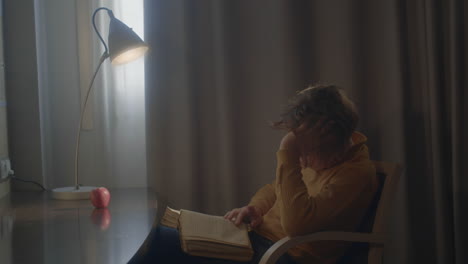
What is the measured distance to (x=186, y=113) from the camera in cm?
218

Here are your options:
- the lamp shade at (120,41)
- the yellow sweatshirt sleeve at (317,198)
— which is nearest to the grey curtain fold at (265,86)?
the lamp shade at (120,41)

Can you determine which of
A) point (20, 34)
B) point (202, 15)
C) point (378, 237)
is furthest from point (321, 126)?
point (20, 34)

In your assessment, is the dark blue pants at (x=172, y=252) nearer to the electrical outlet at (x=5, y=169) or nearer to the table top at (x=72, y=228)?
the table top at (x=72, y=228)

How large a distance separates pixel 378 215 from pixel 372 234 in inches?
2.2

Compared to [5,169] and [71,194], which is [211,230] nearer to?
[71,194]

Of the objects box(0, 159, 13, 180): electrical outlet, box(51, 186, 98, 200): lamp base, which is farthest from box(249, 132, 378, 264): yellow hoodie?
box(0, 159, 13, 180): electrical outlet

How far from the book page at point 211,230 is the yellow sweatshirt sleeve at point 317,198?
0.53 ft

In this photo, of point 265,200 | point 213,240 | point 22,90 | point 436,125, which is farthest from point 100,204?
point 436,125

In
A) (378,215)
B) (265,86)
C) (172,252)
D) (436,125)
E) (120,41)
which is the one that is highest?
(120,41)

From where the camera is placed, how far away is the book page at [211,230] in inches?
55.4

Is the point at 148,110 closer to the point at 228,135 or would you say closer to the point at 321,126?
the point at 228,135

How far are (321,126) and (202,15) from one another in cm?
97

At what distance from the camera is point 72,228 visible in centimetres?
127

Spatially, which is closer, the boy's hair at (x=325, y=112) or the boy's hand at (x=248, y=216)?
the boy's hair at (x=325, y=112)
